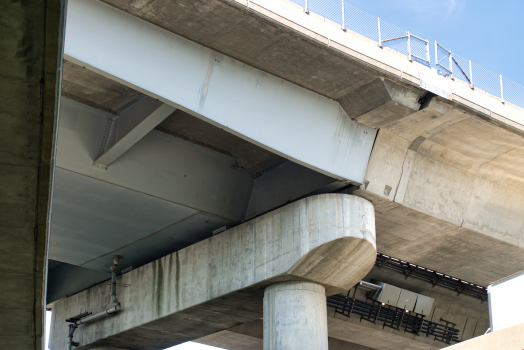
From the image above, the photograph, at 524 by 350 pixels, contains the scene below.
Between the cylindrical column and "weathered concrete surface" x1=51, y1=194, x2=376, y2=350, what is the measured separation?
0.78 feet

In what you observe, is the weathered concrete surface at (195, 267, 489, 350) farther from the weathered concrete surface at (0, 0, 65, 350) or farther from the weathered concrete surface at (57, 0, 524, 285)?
the weathered concrete surface at (0, 0, 65, 350)

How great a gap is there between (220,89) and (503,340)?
23.2ft

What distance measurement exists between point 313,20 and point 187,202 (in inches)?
236

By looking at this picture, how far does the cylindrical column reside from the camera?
13273 millimetres

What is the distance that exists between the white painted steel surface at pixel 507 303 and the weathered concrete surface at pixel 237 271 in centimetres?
409

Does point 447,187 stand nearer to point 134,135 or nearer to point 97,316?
point 134,135

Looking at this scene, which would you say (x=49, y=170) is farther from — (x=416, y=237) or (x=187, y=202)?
(x=416, y=237)

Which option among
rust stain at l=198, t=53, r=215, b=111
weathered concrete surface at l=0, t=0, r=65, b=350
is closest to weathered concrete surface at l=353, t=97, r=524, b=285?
rust stain at l=198, t=53, r=215, b=111

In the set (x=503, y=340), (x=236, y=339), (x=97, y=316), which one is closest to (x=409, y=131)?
(x=503, y=340)

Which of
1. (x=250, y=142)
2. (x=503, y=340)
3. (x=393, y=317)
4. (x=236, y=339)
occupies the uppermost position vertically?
(x=250, y=142)

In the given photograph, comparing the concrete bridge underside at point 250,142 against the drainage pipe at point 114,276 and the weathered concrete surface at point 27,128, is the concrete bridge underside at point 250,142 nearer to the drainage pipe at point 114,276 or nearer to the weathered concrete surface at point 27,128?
the drainage pipe at point 114,276

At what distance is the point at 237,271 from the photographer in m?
14.7

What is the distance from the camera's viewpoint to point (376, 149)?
47.7ft

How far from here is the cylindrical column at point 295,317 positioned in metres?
13.3
